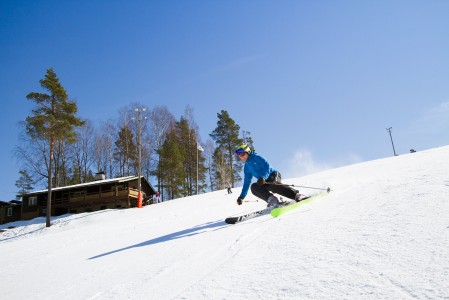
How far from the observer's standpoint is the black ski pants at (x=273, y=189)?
5.91 m

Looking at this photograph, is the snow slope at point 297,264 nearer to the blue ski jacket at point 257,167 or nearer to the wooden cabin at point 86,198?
the blue ski jacket at point 257,167

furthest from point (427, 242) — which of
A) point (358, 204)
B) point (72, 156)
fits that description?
point (72, 156)

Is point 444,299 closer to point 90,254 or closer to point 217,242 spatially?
point 217,242

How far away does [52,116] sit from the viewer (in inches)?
932

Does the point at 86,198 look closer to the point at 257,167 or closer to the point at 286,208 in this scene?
the point at 257,167

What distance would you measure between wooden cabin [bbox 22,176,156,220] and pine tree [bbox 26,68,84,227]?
7.97 meters

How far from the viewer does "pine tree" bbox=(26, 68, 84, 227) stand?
2341 centimetres

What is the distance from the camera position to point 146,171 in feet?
126

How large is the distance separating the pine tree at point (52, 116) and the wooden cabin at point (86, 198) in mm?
7974

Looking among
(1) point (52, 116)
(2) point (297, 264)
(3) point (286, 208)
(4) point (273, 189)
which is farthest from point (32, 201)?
(2) point (297, 264)

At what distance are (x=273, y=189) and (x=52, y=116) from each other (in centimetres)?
2335

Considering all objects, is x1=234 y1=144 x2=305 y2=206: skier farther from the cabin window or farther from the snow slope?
the cabin window

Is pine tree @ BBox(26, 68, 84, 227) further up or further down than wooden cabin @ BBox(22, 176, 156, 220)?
further up

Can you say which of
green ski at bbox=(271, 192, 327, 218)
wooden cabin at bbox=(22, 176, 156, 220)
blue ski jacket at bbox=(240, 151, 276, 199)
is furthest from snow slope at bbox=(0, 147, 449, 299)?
wooden cabin at bbox=(22, 176, 156, 220)
